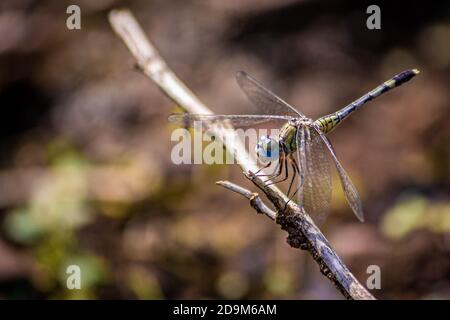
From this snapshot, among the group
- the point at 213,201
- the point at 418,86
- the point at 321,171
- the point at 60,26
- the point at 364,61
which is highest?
the point at 60,26

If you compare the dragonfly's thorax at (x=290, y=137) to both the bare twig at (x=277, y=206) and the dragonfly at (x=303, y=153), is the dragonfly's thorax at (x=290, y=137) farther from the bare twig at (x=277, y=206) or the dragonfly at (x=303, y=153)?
the bare twig at (x=277, y=206)

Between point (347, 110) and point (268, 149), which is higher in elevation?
point (347, 110)

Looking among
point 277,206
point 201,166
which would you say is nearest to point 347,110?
point 277,206

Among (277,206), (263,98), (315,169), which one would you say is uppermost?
(263,98)

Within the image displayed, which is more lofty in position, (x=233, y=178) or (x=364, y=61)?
(x=364, y=61)

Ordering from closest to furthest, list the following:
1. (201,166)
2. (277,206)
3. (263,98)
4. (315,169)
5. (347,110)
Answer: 1. (277,206)
2. (315,169)
3. (347,110)
4. (263,98)
5. (201,166)

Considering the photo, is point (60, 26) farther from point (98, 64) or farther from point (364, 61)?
point (364, 61)

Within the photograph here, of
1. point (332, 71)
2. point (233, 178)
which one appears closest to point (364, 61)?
point (332, 71)

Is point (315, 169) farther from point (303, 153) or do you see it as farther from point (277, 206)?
point (277, 206)
